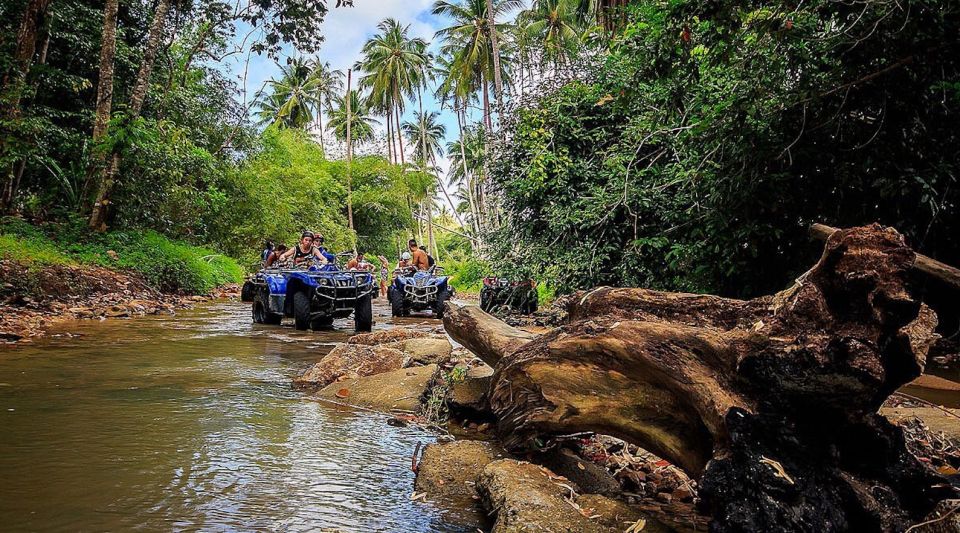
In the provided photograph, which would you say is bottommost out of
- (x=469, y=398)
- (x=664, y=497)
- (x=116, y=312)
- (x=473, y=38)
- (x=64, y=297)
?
(x=664, y=497)

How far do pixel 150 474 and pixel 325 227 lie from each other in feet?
103

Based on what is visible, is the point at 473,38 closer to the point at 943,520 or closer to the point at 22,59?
the point at 22,59

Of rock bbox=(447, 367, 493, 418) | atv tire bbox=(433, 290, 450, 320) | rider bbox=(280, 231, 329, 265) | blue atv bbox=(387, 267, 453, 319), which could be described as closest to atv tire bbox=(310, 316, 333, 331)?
rider bbox=(280, 231, 329, 265)

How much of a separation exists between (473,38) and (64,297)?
23.8m

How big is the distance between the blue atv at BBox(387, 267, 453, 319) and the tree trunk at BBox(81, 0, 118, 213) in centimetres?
745

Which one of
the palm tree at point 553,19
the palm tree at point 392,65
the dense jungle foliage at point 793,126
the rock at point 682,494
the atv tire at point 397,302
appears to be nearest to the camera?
the rock at point 682,494

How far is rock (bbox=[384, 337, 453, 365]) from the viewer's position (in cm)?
680

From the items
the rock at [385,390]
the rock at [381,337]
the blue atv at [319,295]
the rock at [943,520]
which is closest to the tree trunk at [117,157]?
the blue atv at [319,295]

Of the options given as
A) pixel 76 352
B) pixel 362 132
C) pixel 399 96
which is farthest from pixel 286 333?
pixel 362 132

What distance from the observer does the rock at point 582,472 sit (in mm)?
3527

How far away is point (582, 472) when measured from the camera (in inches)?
145

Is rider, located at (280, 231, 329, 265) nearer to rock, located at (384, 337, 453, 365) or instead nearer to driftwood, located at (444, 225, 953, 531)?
rock, located at (384, 337, 453, 365)

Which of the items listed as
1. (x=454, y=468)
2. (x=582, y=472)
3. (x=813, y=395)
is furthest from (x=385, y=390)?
(x=813, y=395)

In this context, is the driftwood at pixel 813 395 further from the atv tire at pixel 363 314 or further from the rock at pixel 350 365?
the atv tire at pixel 363 314
